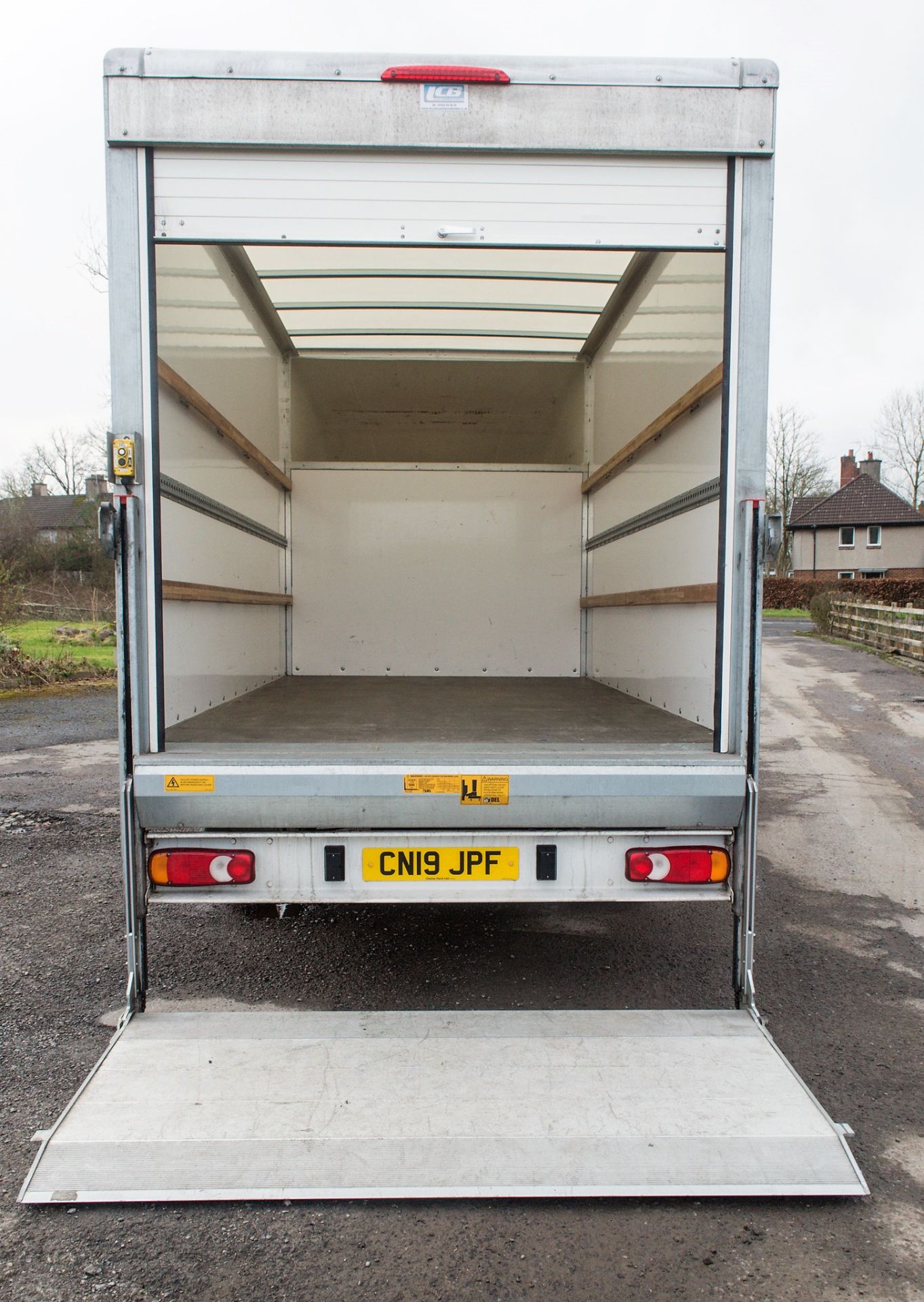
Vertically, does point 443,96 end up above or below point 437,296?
below

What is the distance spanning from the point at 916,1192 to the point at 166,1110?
1.91 m

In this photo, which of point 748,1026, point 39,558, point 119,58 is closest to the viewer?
point 119,58

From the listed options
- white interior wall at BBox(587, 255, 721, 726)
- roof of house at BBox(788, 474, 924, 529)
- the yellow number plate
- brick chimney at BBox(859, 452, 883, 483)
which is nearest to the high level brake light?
white interior wall at BBox(587, 255, 721, 726)

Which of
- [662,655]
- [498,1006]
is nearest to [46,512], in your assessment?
[662,655]

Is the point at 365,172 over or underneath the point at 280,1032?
over

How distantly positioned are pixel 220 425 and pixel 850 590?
87.5 ft

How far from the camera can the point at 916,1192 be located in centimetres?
217

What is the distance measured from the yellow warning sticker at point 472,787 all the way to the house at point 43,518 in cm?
1909

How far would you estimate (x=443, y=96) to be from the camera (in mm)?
2414

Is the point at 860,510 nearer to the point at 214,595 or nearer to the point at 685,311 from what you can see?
the point at 685,311

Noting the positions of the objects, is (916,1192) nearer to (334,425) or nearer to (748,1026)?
(748,1026)

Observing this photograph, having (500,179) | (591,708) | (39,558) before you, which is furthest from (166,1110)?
(39,558)

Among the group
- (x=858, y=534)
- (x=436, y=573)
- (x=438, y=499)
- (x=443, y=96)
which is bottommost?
(x=436, y=573)

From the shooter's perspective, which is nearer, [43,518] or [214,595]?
[214,595]
